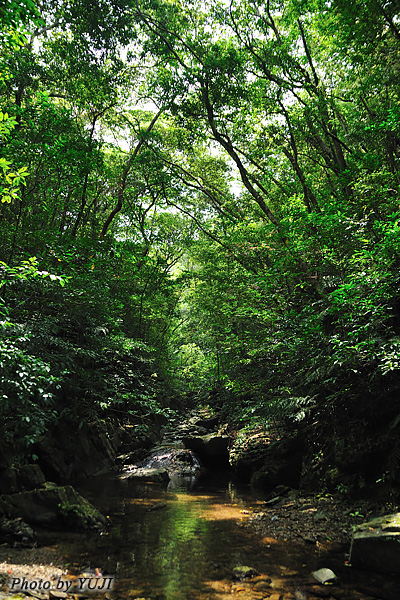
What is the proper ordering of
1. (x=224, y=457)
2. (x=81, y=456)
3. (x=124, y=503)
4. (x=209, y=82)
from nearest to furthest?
(x=124, y=503) → (x=209, y=82) → (x=81, y=456) → (x=224, y=457)

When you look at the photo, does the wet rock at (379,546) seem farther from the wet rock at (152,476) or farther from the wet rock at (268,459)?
the wet rock at (152,476)

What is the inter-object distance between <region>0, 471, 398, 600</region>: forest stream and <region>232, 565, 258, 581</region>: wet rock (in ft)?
0.10

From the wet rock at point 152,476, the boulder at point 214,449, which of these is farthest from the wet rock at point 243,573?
the boulder at point 214,449

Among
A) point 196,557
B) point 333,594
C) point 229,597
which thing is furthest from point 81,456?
point 333,594

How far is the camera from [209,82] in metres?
10.1

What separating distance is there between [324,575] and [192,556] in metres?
2.03

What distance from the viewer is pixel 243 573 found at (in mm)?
4602

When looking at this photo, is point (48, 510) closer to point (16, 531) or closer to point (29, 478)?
Answer: point (16, 531)

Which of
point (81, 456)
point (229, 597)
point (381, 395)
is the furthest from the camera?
point (81, 456)

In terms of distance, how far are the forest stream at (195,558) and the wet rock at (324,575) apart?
75 mm

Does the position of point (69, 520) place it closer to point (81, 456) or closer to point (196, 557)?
point (196, 557)

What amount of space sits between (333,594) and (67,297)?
26.6 feet

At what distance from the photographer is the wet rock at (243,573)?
455cm

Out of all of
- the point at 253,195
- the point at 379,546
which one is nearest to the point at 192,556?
the point at 379,546
